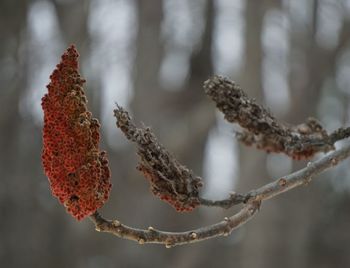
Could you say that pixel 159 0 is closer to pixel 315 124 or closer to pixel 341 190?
pixel 341 190

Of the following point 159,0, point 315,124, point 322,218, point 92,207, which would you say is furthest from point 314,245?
point 92,207

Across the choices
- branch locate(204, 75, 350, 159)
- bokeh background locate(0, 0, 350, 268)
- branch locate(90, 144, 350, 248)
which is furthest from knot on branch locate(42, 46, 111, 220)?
bokeh background locate(0, 0, 350, 268)

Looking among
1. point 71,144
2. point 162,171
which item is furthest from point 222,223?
point 71,144

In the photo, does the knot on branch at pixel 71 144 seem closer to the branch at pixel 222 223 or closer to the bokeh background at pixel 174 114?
the branch at pixel 222 223

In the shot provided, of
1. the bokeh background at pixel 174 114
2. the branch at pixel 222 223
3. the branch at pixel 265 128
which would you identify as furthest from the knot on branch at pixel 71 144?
the bokeh background at pixel 174 114

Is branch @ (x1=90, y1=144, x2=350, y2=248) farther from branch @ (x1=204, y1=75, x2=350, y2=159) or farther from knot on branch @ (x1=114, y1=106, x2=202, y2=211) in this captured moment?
branch @ (x1=204, y1=75, x2=350, y2=159)

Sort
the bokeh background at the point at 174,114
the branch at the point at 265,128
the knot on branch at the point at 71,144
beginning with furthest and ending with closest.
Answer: the bokeh background at the point at 174,114 → the branch at the point at 265,128 → the knot on branch at the point at 71,144

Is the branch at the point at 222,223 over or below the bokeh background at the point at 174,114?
below
